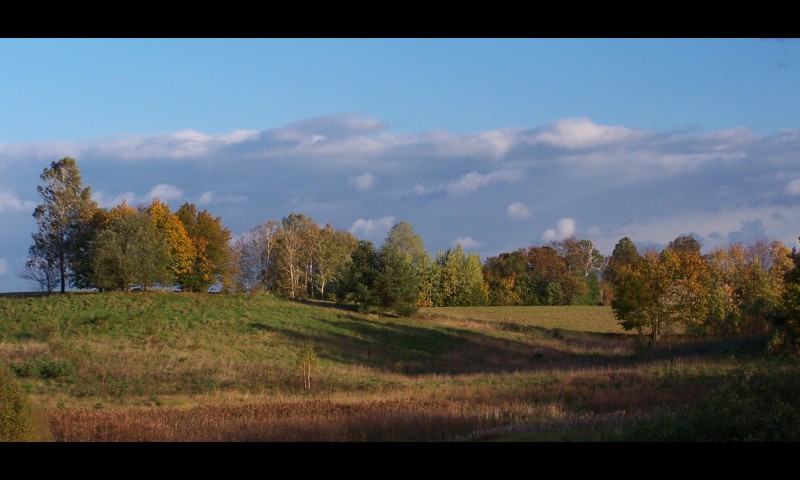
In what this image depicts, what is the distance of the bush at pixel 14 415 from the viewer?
23.6 feet

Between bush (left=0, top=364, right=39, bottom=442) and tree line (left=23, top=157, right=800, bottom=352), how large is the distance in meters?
29.4

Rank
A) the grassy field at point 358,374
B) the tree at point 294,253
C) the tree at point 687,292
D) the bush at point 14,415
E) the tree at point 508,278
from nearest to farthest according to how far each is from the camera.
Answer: the bush at point 14,415
the grassy field at point 358,374
the tree at point 687,292
the tree at point 294,253
the tree at point 508,278

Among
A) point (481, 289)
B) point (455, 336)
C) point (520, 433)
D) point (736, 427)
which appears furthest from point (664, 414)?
point (481, 289)

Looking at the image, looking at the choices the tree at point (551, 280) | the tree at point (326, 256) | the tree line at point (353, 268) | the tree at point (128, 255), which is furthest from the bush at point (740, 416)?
the tree at point (551, 280)

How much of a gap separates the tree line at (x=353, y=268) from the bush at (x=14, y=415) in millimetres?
29450

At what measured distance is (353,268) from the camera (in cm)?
5697

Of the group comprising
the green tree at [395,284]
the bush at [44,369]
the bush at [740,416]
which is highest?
the green tree at [395,284]

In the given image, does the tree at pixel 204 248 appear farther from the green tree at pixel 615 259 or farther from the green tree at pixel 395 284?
the green tree at pixel 615 259

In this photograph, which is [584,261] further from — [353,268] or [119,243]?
[119,243]

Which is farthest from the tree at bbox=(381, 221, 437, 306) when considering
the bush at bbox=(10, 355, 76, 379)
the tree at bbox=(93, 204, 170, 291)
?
the bush at bbox=(10, 355, 76, 379)

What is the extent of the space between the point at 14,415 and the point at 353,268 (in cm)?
4966

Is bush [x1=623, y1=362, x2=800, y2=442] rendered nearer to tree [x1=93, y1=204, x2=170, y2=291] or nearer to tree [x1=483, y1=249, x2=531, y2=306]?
tree [x1=93, y1=204, x2=170, y2=291]

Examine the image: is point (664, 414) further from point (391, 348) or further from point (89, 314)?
point (89, 314)

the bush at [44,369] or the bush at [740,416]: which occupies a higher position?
the bush at [740,416]
